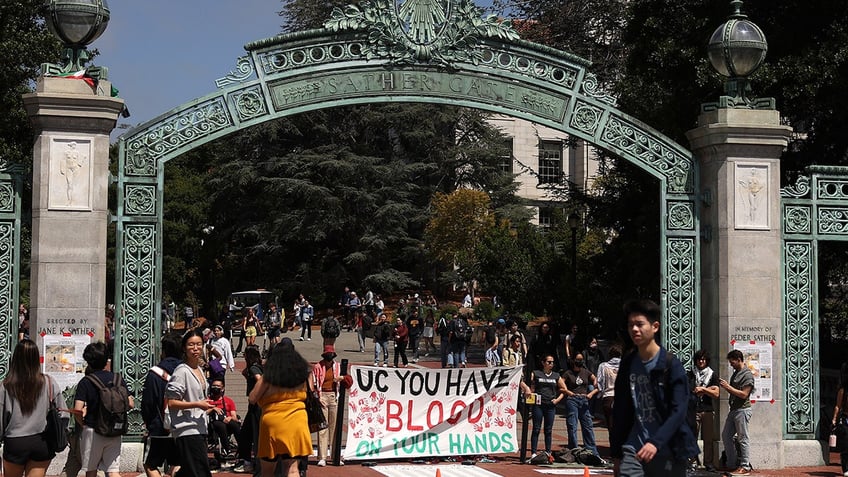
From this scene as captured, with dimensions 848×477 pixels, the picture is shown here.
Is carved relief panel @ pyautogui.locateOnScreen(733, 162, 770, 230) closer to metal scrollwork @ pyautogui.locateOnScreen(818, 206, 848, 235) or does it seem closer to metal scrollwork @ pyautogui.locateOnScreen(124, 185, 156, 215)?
metal scrollwork @ pyautogui.locateOnScreen(818, 206, 848, 235)

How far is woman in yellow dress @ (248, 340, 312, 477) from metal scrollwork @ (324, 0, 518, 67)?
20.4 feet

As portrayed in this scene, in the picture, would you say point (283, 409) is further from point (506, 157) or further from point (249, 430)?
point (506, 157)

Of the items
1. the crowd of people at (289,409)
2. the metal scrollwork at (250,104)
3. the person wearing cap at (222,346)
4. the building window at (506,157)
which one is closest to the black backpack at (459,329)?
the person wearing cap at (222,346)

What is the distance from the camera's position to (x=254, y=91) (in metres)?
14.8

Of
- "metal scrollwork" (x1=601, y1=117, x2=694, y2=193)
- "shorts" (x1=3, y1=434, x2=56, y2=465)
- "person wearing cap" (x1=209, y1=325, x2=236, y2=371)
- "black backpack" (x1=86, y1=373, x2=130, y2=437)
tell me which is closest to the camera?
"shorts" (x1=3, y1=434, x2=56, y2=465)

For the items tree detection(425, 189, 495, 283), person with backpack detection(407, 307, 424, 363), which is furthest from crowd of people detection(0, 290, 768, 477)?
tree detection(425, 189, 495, 283)

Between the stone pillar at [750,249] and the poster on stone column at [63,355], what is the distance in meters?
7.90

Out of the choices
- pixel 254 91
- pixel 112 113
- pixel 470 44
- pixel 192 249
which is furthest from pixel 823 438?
pixel 192 249

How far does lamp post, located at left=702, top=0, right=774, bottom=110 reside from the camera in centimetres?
1510

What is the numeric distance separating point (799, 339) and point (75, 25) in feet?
32.3

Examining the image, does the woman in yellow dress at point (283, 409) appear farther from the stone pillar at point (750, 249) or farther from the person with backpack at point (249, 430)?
the stone pillar at point (750, 249)

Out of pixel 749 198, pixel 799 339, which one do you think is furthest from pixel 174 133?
pixel 799 339

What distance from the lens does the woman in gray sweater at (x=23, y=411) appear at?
31.4ft

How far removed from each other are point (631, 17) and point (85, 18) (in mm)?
15918
